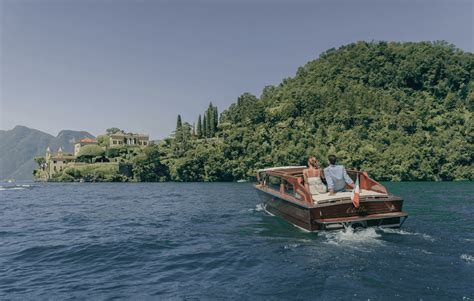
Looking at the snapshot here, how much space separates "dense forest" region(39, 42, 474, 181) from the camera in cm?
9800

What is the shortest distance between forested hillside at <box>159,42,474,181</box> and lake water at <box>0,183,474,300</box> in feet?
278

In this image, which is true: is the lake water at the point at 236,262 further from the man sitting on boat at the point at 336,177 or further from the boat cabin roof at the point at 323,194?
the man sitting on boat at the point at 336,177

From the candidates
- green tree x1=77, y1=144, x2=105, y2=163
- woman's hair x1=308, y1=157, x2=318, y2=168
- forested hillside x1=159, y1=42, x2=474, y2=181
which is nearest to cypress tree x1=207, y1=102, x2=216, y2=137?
forested hillside x1=159, y1=42, x2=474, y2=181

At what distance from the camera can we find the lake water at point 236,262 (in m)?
9.27

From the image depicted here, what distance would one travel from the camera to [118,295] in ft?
30.3

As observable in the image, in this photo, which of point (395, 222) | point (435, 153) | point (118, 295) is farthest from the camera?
point (435, 153)

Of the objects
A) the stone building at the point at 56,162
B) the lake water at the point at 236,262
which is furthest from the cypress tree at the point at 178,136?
the lake water at the point at 236,262

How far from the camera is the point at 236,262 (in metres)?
12.1

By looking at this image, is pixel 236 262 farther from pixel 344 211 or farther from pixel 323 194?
pixel 323 194

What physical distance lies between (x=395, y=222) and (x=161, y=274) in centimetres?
1160

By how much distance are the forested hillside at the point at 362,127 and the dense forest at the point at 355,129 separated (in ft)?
0.99

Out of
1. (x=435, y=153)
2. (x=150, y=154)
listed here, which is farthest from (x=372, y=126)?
(x=150, y=154)

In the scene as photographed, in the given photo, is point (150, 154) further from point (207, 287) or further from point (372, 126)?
point (207, 287)

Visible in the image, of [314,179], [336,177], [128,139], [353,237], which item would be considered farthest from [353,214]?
[128,139]
